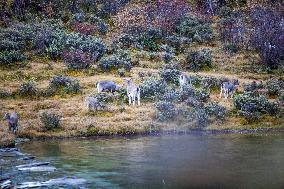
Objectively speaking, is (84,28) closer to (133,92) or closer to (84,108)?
(133,92)

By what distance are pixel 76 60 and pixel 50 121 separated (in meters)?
15.6

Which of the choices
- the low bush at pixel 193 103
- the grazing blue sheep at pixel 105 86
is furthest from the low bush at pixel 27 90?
the low bush at pixel 193 103

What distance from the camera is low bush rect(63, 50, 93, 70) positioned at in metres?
46.0

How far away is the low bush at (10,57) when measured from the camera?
46.1 m

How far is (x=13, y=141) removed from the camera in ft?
92.2

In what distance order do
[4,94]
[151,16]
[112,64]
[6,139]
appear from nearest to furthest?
1. [6,139]
2. [4,94]
3. [112,64]
4. [151,16]

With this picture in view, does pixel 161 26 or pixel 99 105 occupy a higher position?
pixel 161 26

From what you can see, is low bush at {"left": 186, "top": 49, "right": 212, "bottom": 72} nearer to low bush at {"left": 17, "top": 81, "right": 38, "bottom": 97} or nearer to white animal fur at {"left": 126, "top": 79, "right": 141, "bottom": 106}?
white animal fur at {"left": 126, "top": 79, "right": 141, "bottom": 106}

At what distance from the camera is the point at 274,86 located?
4109 cm

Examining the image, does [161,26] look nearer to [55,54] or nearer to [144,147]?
[55,54]

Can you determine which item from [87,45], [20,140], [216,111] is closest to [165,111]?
[216,111]

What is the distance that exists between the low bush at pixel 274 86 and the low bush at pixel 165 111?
10.3 metres

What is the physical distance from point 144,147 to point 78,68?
67.6 feet

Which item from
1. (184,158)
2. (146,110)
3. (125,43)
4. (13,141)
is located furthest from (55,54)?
(184,158)
